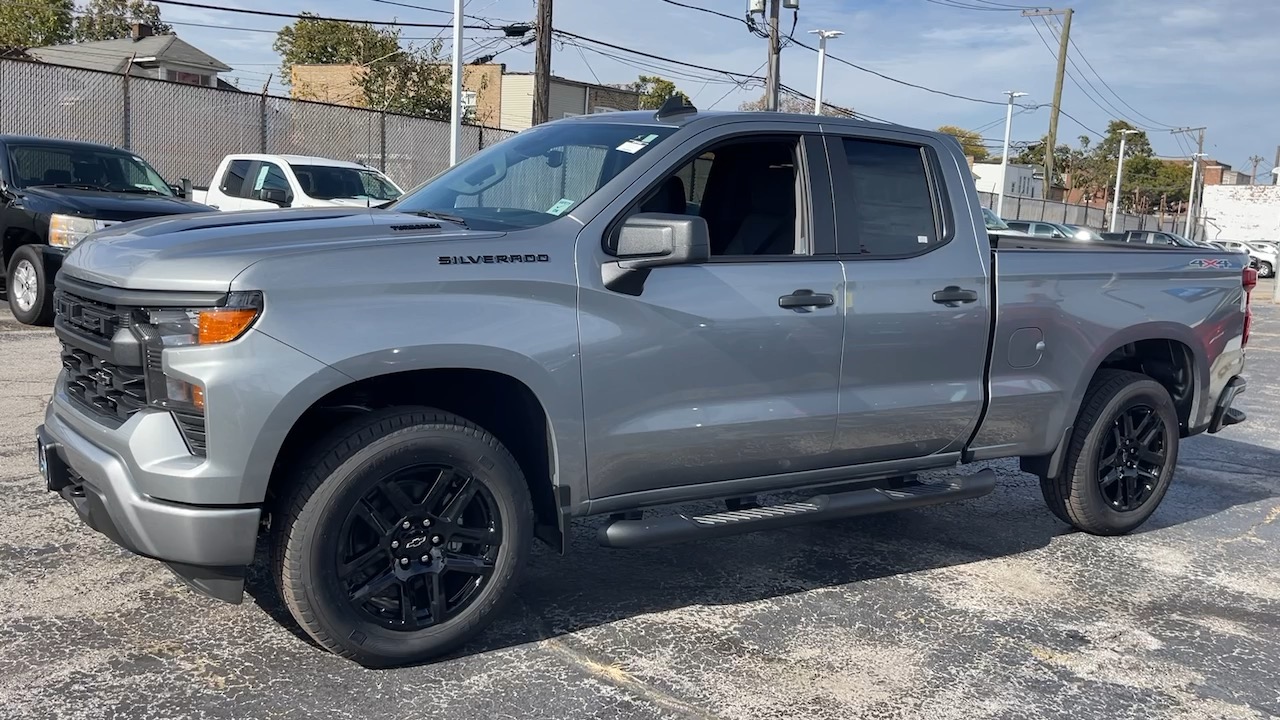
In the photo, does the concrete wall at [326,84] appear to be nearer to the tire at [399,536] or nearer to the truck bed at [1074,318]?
the truck bed at [1074,318]

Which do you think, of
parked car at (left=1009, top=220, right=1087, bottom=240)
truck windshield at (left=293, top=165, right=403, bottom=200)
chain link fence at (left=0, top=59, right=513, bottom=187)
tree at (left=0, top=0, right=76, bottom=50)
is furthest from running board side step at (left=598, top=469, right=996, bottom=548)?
tree at (left=0, top=0, right=76, bottom=50)

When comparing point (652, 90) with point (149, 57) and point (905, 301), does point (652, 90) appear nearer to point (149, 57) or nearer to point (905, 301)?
point (149, 57)

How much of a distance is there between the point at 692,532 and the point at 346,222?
1680 mm

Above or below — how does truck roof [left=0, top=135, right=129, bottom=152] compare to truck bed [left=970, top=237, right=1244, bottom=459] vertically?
above

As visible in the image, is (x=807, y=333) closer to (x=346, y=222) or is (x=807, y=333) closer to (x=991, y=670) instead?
(x=991, y=670)

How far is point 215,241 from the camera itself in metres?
3.63

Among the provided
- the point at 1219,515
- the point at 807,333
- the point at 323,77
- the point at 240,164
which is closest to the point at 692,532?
Result: the point at 807,333

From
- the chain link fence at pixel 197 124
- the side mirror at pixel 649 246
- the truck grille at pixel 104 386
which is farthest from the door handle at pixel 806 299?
the chain link fence at pixel 197 124

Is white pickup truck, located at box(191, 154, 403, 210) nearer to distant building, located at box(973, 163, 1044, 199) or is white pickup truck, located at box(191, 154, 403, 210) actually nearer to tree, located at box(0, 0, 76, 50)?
tree, located at box(0, 0, 76, 50)

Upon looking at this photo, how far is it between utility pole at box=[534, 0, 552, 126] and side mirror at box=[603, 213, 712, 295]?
18.9 m

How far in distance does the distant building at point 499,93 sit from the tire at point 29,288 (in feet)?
130

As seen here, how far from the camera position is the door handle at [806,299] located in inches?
173

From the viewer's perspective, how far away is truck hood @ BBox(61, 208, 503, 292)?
3.44m

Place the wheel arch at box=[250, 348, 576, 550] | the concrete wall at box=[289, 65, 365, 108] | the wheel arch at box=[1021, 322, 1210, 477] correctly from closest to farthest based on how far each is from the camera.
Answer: the wheel arch at box=[250, 348, 576, 550] < the wheel arch at box=[1021, 322, 1210, 477] < the concrete wall at box=[289, 65, 365, 108]
